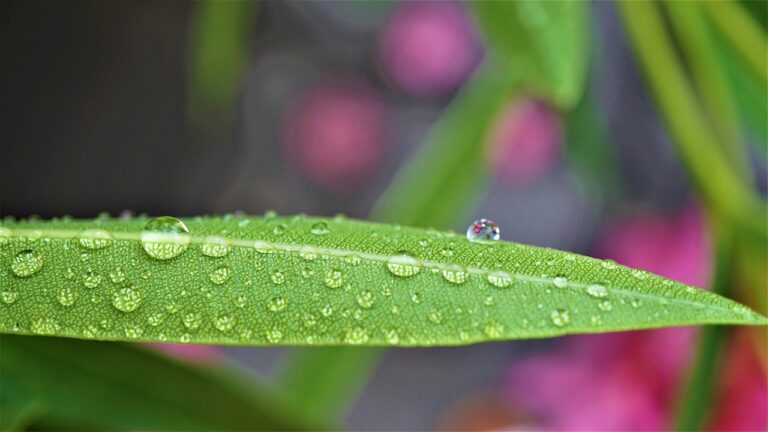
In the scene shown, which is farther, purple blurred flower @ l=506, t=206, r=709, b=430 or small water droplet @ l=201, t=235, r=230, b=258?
purple blurred flower @ l=506, t=206, r=709, b=430

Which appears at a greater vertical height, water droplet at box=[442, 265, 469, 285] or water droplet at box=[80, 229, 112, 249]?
water droplet at box=[442, 265, 469, 285]

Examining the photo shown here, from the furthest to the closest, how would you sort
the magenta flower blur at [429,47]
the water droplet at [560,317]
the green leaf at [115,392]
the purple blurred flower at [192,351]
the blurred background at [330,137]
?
1. the magenta flower blur at [429,47]
2. the blurred background at [330,137]
3. the purple blurred flower at [192,351]
4. the green leaf at [115,392]
5. the water droplet at [560,317]

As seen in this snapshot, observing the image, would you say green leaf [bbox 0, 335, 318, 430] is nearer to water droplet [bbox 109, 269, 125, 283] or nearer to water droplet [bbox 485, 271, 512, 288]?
water droplet [bbox 109, 269, 125, 283]

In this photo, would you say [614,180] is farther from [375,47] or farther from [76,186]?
[76,186]

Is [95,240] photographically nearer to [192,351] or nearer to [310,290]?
[310,290]

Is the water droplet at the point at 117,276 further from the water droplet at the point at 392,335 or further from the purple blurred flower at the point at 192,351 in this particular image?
the purple blurred flower at the point at 192,351

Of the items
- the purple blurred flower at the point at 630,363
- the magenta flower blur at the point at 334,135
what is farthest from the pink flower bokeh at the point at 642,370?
the magenta flower blur at the point at 334,135

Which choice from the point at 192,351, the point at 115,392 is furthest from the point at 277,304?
the point at 192,351

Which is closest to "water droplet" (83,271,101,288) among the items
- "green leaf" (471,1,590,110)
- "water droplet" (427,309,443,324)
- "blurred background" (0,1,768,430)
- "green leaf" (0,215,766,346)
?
"green leaf" (0,215,766,346)
